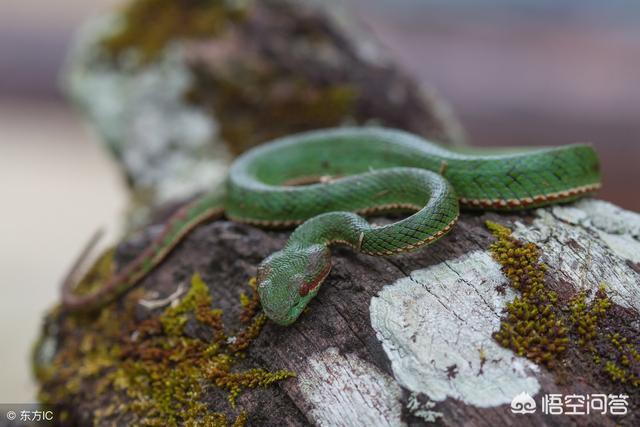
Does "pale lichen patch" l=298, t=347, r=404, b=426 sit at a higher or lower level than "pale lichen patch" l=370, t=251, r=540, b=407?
lower

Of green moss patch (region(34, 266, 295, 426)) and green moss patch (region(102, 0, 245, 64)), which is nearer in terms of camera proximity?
green moss patch (region(34, 266, 295, 426))

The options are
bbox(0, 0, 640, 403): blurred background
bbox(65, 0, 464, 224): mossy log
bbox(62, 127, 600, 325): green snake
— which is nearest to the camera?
bbox(62, 127, 600, 325): green snake

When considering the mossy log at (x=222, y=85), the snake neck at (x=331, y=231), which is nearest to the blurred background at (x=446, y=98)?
the mossy log at (x=222, y=85)

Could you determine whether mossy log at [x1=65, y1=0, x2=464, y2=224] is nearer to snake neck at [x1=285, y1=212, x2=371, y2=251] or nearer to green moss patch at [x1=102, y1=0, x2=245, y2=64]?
green moss patch at [x1=102, y1=0, x2=245, y2=64]

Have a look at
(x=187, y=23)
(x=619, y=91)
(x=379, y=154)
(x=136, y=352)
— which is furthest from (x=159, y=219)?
(x=619, y=91)
